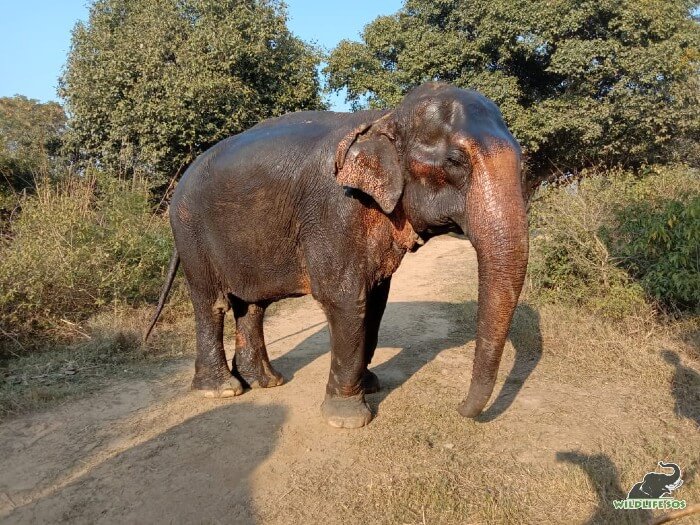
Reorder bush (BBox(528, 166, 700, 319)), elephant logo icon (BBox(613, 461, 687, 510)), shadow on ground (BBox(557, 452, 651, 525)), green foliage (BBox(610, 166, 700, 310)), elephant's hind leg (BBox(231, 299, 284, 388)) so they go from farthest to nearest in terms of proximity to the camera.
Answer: bush (BBox(528, 166, 700, 319)) < green foliage (BBox(610, 166, 700, 310)) < elephant's hind leg (BBox(231, 299, 284, 388)) < elephant logo icon (BBox(613, 461, 687, 510)) < shadow on ground (BBox(557, 452, 651, 525))

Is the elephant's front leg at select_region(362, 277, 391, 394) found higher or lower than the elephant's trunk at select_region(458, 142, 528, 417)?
lower

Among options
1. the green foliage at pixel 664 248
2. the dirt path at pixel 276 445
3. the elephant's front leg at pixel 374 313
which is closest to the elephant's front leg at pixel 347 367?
the dirt path at pixel 276 445

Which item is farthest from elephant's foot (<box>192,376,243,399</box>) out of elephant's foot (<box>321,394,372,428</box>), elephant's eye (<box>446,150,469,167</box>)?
elephant's eye (<box>446,150,469,167</box>)

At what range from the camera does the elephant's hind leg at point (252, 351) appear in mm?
4824

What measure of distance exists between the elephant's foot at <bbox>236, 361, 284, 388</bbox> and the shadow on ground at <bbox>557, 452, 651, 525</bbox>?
8.37 ft

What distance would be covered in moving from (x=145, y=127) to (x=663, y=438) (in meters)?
12.6

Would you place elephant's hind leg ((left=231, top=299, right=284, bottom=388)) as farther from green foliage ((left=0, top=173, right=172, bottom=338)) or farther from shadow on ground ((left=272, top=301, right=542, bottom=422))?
green foliage ((left=0, top=173, right=172, bottom=338))

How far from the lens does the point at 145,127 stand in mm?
12797

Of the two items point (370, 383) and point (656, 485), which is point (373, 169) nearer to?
point (370, 383)

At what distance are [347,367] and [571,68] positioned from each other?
13075 millimetres

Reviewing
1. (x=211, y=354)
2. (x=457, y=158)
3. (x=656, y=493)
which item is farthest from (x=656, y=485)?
(x=211, y=354)

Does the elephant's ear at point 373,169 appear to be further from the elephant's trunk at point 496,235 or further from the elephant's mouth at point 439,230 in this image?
the elephant's trunk at point 496,235

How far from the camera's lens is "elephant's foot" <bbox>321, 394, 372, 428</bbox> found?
12.7 ft

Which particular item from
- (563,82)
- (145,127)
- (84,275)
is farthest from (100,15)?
(563,82)
